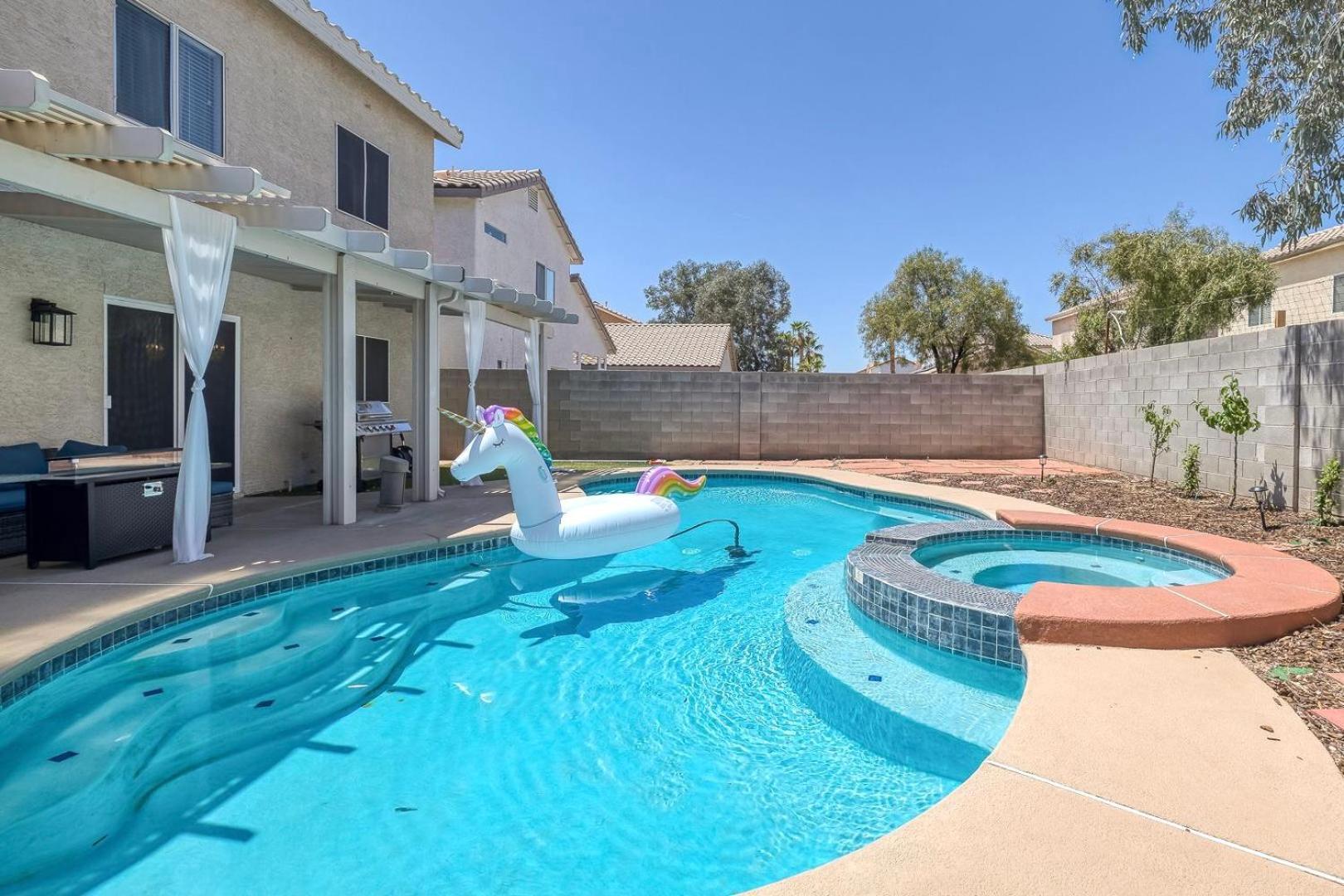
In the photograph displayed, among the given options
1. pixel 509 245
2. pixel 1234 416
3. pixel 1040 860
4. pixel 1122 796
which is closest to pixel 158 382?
pixel 1040 860

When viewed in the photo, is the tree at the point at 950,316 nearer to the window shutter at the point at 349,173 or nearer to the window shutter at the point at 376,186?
the window shutter at the point at 376,186

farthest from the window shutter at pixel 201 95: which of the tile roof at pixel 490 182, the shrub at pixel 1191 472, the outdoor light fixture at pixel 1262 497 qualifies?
the shrub at pixel 1191 472

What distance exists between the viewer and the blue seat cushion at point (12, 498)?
5.30 meters

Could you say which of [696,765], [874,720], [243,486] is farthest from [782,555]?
[243,486]

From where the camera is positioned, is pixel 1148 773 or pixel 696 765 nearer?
pixel 1148 773

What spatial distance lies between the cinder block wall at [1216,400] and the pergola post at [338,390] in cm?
1026

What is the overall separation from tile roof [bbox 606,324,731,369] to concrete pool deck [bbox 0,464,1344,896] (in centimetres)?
2278

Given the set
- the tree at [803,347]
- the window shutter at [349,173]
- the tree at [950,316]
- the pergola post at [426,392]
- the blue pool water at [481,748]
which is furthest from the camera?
the tree at [803,347]

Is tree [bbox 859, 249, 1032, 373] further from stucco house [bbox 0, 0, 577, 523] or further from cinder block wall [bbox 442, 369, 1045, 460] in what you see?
stucco house [bbox 0, 0, 577, 523]

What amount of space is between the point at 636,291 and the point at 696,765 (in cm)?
4196

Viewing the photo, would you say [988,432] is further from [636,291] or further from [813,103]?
[636,291]

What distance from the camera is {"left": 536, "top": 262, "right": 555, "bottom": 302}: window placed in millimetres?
19094

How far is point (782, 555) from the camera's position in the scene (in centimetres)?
721

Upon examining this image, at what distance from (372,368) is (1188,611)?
11.0m
